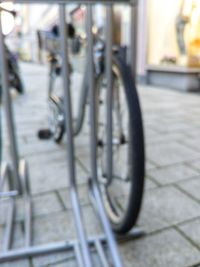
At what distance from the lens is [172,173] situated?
6.39 ft

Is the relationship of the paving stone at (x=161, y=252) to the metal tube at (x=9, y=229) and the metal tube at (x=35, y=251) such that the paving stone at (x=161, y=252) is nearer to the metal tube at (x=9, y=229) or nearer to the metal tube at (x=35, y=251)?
the metal tube at (x=35, y=251)

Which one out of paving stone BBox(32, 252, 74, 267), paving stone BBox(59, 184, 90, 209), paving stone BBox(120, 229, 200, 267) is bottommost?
paving stone BBox(59, 184, 90, 209)

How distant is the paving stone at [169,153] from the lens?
2.18m

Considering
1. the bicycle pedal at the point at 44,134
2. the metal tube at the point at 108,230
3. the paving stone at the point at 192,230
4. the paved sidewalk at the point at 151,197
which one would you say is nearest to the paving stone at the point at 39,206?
the paved sidewalk at the point at 151,197

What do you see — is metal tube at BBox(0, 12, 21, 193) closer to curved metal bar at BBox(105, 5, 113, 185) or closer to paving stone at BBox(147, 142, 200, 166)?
curved metal bar at BBox(105, 5, 113, 185)

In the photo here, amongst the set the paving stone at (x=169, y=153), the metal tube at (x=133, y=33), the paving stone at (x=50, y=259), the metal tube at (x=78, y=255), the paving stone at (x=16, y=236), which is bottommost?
the paving stone at (x=169, y=153)

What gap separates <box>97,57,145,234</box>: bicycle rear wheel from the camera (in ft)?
3.52

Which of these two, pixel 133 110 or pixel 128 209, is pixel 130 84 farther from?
pixel 128 209

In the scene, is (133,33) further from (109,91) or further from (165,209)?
(165,209)

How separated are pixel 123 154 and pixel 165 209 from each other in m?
0.38

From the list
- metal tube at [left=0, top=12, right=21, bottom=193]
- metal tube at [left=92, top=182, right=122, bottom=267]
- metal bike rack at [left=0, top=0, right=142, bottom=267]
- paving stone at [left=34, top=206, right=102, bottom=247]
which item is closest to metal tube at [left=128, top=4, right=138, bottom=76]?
metal bike rack at [left=0, top=0, right=142, bottom=267]

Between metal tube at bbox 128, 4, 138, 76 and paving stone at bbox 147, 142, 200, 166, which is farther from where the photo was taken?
paving stone at bbox 147, 142, 200, 166

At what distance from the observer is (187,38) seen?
541 cm

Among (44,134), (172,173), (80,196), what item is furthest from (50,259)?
(44,134)
